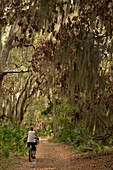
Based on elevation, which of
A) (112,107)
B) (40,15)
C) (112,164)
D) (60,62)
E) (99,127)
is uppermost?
(40,15)

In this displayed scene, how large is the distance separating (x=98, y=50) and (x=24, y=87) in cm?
1275

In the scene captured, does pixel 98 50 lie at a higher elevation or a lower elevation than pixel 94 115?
higher

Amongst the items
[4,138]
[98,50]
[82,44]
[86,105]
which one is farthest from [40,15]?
[4,138]

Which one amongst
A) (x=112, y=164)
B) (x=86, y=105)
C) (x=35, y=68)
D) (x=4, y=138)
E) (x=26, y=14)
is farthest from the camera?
(x=4, y=138)

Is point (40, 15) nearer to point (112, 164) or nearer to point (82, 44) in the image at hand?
point (82, 44)

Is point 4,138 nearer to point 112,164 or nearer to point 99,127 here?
point 99,127

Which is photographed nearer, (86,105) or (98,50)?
(98,50)

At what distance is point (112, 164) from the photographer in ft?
26.7

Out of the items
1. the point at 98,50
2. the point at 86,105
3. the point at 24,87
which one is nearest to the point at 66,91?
the point at 86,105

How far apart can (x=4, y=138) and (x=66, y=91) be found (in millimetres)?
5611

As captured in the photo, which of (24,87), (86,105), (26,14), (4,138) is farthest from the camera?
(24,87)

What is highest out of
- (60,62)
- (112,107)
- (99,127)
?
(60,62)

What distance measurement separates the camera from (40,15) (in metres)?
5.29

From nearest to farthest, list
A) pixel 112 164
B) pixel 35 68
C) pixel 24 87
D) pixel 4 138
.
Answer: pixel 112 164
pixel 35 68
pixel 4 138
pixel 24 87
